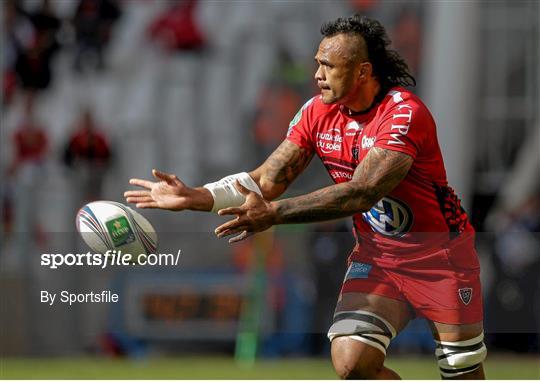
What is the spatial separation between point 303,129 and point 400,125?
764mm

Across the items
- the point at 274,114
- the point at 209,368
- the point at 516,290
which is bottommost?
the point at 209,368

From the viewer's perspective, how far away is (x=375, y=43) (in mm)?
7555

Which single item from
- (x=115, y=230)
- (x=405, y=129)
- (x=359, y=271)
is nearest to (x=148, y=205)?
(x=115, y=230)

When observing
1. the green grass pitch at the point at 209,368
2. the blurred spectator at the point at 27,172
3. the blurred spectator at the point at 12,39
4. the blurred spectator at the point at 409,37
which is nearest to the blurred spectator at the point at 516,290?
the green grass pitch at the point at 209,368

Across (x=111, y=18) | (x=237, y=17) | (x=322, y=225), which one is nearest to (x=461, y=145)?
(x=322, y=225)

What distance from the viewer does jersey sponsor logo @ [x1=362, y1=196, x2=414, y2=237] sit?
24.8ft

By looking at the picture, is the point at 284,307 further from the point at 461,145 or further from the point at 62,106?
the point at 62,106

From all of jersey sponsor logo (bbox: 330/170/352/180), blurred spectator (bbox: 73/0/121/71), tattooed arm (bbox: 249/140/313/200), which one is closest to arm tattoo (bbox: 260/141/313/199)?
tattooed arm (bbox: 249/140/313/200)

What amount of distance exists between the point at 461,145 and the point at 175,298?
3.68m

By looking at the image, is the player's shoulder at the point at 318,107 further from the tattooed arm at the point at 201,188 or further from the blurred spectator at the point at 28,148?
the blurred spectator at the point at 28,148

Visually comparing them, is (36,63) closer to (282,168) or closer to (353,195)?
(282,168)

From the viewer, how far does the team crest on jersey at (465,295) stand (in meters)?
7.57

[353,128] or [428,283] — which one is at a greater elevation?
[353,128]

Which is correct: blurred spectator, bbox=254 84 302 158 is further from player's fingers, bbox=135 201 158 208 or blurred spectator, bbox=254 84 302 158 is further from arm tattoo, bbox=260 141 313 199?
player's fingers, bbox=135 201 158 208
